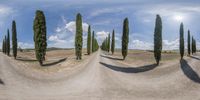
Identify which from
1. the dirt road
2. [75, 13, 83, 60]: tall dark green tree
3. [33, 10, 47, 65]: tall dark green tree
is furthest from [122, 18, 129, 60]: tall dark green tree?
the dirt road

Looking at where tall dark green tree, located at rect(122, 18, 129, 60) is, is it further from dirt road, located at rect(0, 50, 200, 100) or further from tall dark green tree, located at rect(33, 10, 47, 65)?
dirt road, located at rect(0, 50, 200, 100)

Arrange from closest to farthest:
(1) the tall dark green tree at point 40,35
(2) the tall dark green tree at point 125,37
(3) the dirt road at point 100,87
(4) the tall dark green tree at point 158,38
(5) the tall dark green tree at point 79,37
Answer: (3) the dirt road at point 100,87
(1) the tall dark green tree at point 40,35
(4) the tall dark green tree at point 158,38
(5) the tall dark green tree at point 79,37
(2) the tall dark green tree at point 125,37

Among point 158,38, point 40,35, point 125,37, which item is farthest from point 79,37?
point 158,38

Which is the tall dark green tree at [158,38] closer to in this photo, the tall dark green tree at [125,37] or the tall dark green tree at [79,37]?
the tall dark green tree at [125,37]

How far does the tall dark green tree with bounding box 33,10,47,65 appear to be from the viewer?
157 ft

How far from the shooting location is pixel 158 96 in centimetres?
2550

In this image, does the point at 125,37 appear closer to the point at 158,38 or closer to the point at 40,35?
the point at 158,38

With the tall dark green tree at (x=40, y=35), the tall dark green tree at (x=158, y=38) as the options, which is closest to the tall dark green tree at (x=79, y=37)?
the tall dark green tree at (x=40, y=35)

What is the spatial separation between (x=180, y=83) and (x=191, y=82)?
61.5 inches

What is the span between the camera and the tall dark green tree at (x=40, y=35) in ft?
157

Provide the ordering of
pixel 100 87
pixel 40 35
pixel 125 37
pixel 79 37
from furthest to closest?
pixel 125 37
pixel 79 37
pixel 40 35
pixel 100 87

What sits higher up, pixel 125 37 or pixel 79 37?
pixel 125 37

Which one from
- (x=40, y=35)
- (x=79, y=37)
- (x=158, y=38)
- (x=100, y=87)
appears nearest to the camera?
(x=100, y=87)

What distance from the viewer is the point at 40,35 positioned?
159 ft
